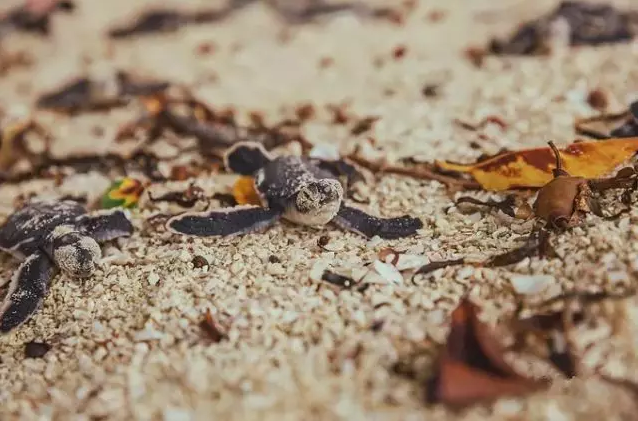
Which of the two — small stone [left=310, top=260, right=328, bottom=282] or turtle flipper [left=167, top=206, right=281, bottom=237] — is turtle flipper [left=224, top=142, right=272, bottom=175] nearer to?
turtle flipper [left=167, top=206, right=281, bottom=237]

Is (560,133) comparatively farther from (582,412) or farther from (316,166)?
(582,412)

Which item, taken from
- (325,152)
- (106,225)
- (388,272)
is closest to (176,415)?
(388,272)

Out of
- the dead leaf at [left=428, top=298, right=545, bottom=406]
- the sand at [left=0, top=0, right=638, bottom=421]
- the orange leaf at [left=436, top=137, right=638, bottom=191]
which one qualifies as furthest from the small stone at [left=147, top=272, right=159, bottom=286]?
the orange leaf at [left=436, top=137, right=638, bottom=191]

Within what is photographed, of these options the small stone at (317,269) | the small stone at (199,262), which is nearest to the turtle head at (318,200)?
the small stone at (317,269)

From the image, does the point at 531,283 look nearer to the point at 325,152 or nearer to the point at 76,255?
the point at 325,152

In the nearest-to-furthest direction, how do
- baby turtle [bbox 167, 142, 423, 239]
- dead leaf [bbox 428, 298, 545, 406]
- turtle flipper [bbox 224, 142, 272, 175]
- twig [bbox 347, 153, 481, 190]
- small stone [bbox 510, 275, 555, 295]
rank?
dead leaf [bbox 428, 298, 545, 406]
small stone [bbox 510, 275, 555, 295]
baby turtle [bbox 167, 142, 423, 239]
twig [bbox 347, 153, 481, 190]
turtle flipper [bbox 224, 142, 272, 175]

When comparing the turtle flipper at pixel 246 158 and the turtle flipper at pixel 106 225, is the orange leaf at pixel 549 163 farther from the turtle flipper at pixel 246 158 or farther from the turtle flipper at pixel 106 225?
the turtle flipper at pixel 106 225

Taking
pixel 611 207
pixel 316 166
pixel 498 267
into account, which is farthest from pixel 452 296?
pixel 316 166

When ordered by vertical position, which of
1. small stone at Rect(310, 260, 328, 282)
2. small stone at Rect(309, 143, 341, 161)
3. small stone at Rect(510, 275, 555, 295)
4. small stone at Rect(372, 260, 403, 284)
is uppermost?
small stone at Rect(510, 275, 555, 295)
